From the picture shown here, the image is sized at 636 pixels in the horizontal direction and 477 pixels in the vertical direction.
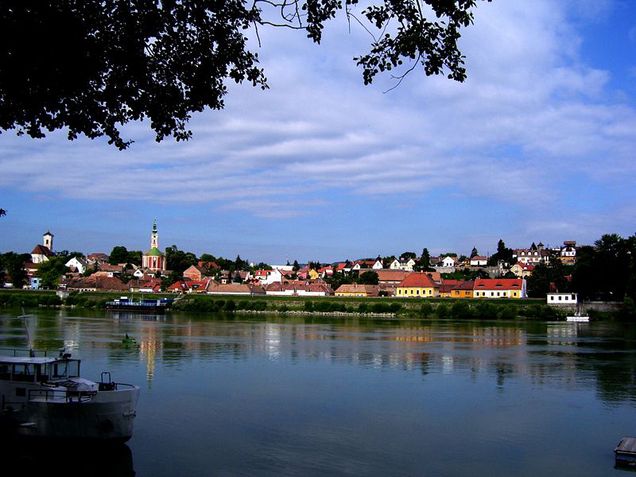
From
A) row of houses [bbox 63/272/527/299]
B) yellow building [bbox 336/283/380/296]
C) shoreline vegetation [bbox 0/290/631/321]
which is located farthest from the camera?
yellow building [bbox 336/283/380/296]

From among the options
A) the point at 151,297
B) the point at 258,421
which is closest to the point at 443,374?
the point at 258,421

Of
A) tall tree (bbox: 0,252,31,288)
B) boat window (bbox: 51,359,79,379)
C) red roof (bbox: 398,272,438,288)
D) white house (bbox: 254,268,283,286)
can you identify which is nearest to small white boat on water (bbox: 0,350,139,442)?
boat window (bbox: 51,359,79,379)

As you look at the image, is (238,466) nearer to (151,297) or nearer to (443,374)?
(443,374)

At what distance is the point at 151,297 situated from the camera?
A: 415 feet

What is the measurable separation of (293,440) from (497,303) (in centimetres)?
8136

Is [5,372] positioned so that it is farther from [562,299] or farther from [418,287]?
[418,287]

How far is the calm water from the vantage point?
1881cm

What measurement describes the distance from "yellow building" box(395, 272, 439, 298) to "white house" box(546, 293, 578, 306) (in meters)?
28.2

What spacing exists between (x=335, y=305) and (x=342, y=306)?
3.79 ft

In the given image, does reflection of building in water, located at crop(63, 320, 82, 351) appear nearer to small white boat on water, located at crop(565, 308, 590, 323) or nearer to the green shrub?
the green shrub

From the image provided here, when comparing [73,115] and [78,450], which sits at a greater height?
[73,115]

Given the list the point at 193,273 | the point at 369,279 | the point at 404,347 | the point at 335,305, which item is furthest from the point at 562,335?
the point at 193,273

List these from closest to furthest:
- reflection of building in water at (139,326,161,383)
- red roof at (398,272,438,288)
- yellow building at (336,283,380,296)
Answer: reflection of building in water at (139,326,161,383) → red roof at (398,272,438,288) → yellow building at (336,283,380,296)

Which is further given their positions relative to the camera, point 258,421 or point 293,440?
point 258,421
